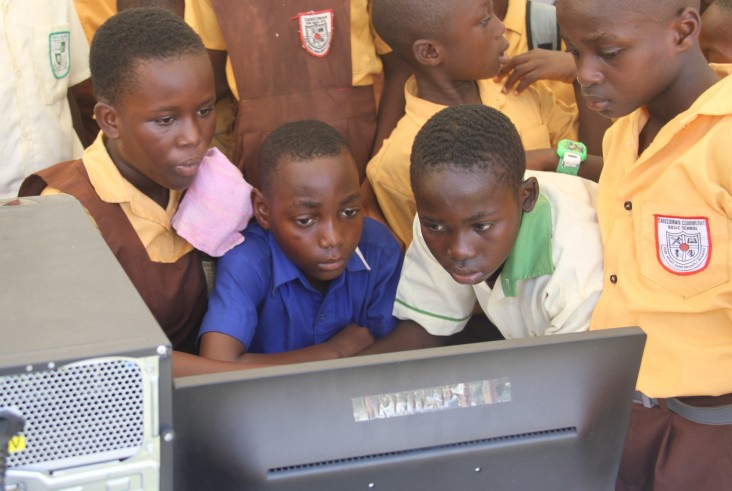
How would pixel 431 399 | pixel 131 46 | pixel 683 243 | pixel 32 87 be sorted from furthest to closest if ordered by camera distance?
1. pixel 32 87
2. pixel 131 46
3. pixel 683 243
4. pixel 431 399

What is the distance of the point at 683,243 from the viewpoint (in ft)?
4.26

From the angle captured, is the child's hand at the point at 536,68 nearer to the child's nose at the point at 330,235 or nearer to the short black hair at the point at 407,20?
the short black hair at the point at 407,20

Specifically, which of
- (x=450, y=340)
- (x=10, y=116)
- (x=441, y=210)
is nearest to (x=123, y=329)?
(x=441, y=210)

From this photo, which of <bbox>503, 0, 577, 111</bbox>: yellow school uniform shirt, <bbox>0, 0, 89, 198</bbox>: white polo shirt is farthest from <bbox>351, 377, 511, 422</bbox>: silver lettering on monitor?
<bbox>503, 0, 577, 111</bbox>: yellow school uniform shirt

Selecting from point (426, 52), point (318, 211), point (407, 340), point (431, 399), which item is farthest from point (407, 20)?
point (431, 399)

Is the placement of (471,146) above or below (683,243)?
above

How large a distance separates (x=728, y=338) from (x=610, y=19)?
56 cm

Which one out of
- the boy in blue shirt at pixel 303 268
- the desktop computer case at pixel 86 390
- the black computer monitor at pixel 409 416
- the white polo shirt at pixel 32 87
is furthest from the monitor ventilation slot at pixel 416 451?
the white polo shirt at pixel 32 87

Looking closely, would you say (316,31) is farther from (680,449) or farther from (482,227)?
(680,449)

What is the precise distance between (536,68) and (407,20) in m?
0.37

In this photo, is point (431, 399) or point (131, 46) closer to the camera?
point (431, 399)

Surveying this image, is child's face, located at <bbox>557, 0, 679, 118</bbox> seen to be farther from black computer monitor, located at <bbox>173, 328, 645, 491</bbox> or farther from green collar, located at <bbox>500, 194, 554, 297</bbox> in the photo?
black computer monitor, located at <bbox>173, 328, 645, 491</bbox>

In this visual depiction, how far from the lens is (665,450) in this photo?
1448 millimetres

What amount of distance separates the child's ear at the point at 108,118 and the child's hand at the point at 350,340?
2.11ft
